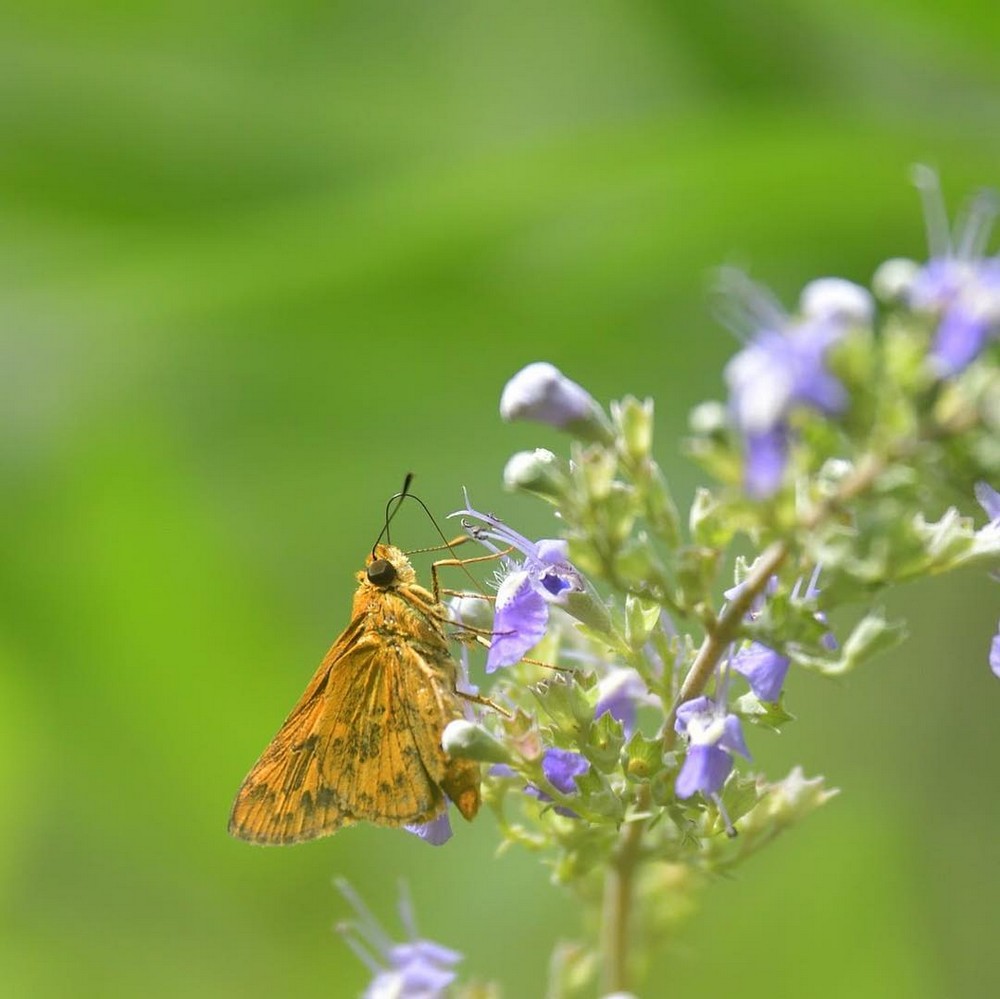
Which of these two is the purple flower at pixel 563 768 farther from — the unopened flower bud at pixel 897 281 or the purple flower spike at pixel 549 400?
the unopened flower bud at pixel 897 281

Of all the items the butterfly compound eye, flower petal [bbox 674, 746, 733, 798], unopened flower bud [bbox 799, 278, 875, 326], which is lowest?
flower petal [bbox 674, 746, 733, 798]

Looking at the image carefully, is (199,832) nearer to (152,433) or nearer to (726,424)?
(152,433)

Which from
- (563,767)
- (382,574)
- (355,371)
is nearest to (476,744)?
(563,767)

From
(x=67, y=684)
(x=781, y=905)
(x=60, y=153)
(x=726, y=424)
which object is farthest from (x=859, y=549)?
(x=60, y=153)

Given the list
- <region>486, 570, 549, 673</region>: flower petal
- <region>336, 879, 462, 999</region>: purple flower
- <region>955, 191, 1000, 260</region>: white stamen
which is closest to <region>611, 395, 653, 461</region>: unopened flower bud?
<region>486, 570, 549, 673</region>: flower petal

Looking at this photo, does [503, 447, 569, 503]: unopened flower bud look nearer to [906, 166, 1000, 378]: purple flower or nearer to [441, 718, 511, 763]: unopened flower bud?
[441, 718, 511, 763]: unopened flower bud
